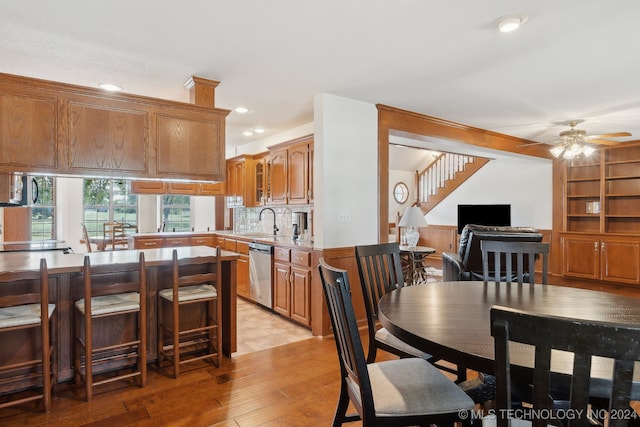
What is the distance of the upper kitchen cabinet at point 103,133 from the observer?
2.64m

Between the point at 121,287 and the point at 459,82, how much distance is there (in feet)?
10.6

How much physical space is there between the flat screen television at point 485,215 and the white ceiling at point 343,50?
371 centimetres

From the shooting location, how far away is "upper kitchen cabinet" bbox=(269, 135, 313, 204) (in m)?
4.31

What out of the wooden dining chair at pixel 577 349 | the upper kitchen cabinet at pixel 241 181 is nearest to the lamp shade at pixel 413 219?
the upper kitchen cabinet at pixel 241 181

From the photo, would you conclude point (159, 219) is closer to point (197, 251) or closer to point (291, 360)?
point (197, 251)

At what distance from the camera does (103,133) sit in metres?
2.90

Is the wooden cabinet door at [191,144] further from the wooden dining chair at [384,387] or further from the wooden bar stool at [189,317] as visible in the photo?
the wooden dining chair at [384,387]

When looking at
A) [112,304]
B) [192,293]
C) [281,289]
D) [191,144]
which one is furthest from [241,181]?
[112,304]

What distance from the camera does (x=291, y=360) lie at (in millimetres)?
3016

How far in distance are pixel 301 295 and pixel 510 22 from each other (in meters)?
2.96

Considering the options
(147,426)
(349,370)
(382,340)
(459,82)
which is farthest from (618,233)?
(147,426)

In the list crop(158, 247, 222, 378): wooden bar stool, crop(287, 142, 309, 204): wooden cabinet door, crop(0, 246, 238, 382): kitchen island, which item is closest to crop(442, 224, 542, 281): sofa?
crop(287, 142, 309, 204): wooden cabinet door

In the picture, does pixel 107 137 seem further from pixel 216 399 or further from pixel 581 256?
pixel 581 256

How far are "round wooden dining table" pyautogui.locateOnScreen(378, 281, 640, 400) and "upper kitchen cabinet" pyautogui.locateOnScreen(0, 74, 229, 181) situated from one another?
2251mm
